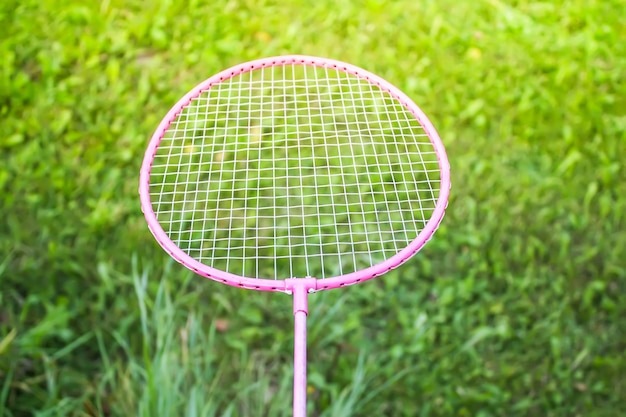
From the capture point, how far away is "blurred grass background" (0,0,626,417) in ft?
9.25

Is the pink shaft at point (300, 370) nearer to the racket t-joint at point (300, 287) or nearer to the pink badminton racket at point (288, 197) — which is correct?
the racket t-joint at point (300, 287)

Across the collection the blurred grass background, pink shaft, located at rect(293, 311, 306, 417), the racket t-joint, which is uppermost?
the racket t-joint

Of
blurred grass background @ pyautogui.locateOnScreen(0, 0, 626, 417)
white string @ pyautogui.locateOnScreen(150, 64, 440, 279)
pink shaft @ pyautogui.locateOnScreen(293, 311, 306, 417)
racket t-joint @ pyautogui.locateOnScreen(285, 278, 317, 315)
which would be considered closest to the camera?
pink shaft @ pyautogui.locateOnScreen(293, 311, 306, 417)

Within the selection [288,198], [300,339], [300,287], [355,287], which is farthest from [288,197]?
[300,339]

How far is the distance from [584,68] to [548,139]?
0.55 meters

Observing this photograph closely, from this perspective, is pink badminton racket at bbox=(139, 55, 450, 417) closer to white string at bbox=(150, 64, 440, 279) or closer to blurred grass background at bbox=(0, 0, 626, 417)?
white string at bbox=(150, 64, 440, 279)

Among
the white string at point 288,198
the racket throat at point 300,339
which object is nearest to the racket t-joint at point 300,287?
the racket throat at point 300,339

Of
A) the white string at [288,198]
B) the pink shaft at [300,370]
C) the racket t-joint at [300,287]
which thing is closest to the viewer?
the pink shaft at [300,370]

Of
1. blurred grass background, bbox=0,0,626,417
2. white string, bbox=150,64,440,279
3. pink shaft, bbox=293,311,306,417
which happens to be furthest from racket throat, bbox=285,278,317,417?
white string, bbox=150,64,440,279

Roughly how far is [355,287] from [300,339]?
137cm

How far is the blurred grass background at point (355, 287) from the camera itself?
2818 millimetres

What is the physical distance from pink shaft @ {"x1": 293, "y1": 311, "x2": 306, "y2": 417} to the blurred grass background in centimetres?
85

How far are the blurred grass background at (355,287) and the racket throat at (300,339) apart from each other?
844 millimetres

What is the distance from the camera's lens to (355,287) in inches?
122
